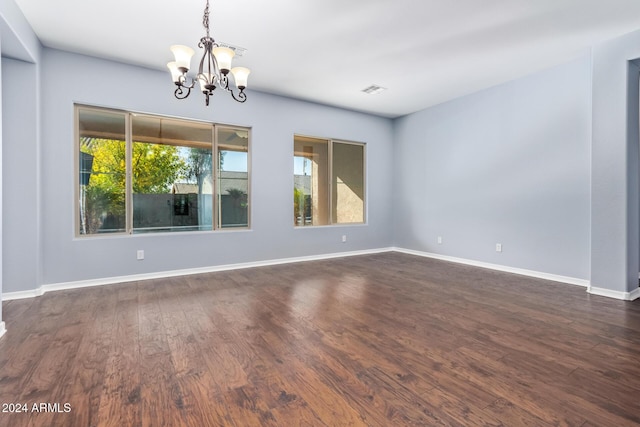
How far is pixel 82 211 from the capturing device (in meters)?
3.84

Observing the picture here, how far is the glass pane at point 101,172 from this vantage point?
3.85 m

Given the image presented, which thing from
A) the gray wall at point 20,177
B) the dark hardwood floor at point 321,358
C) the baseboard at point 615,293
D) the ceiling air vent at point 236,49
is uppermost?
the ceiling air vent at point 236,49

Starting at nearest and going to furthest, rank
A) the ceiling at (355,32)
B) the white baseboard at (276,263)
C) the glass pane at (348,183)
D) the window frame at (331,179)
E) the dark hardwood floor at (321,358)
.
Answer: the dark hardwood floor at (321,358) < the ceiling at (355,32) < the white baseboard at (276,263) < the window frame at (331,179) < the glass pane at (348,183)

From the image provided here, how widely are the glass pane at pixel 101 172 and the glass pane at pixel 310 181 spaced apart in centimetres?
262

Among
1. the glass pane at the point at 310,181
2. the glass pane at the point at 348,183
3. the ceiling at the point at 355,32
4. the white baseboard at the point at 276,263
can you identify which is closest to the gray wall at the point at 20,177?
the white baseboard at the point at 276,263

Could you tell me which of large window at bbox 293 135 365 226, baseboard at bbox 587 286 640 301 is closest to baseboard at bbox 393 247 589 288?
baseboard at bbox 587 286 640 301

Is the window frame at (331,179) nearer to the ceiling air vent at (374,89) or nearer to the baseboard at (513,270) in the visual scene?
the ceiling air vent at (374,89)

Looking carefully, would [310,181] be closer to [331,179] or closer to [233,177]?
[331,179]

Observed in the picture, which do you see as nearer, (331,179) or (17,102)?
(17,102)

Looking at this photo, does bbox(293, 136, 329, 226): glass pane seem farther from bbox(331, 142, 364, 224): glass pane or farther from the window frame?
bbox(331, 142, 364, 224): glass pane

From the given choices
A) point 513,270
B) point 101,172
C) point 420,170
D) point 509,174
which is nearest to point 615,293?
point 513,270

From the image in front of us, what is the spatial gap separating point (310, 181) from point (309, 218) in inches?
27.7

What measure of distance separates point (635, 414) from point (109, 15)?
15.8 feet

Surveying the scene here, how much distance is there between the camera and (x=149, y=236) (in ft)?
13.6
